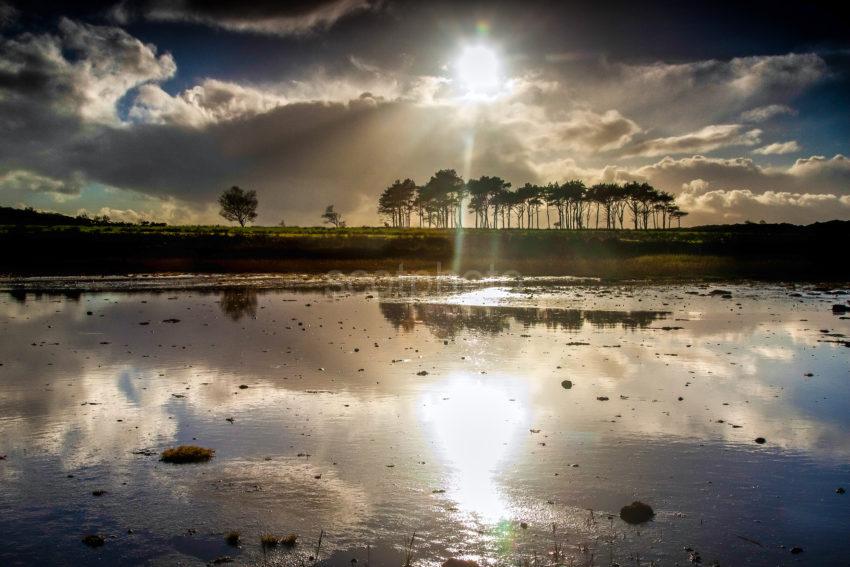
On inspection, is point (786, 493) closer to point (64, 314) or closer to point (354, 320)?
point (354, 320)

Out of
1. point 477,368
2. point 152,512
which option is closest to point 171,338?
point 477,368

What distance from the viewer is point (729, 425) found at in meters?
13.1

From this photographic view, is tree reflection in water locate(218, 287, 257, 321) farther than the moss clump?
Yes

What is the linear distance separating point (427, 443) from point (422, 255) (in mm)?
75392

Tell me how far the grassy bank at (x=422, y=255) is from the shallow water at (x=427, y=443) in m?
51.0

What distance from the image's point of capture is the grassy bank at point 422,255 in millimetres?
75812

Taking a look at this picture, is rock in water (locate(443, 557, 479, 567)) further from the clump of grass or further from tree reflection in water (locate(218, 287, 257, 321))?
tree reflection in water (locate(218, 287, 257, 321))

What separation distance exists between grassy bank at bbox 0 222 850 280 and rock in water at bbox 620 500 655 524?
61950 millimetres

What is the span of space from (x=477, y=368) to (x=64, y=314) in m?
24.9

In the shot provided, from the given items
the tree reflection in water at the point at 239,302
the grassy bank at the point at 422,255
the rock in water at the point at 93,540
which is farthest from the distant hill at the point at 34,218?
the rock in water at the point at 93,540

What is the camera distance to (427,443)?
11883mm

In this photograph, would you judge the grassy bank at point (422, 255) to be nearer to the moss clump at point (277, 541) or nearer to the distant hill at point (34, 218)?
the distant hill at point (34, 218)

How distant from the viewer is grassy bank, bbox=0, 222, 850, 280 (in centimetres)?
7581

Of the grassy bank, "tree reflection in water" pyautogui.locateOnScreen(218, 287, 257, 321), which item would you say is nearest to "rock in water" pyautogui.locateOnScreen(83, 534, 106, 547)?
"tree reflection in water" pyautogui.locateOnScreen(218, 287, 257, 321)
